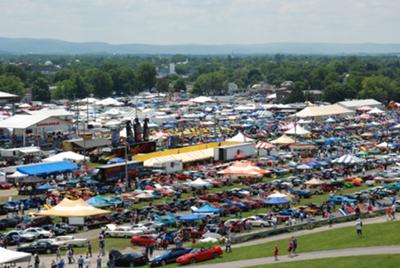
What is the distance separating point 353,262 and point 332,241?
17.3ft

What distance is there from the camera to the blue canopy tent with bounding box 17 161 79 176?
5884cm

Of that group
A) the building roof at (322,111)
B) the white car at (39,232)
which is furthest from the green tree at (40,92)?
the white car at (39,232)

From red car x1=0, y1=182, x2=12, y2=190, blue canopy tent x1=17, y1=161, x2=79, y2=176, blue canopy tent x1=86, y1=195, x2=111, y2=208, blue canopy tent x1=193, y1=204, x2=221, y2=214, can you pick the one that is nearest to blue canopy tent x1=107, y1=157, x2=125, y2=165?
blue canopy tent x1=17, y1=161, x2=79, y2=176

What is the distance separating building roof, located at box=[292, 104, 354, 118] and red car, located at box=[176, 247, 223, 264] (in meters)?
78.1

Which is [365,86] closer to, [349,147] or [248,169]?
[349,147]

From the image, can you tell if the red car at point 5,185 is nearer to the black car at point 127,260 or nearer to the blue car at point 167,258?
the black car at point 127,260

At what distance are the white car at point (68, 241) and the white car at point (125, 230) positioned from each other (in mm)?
2322

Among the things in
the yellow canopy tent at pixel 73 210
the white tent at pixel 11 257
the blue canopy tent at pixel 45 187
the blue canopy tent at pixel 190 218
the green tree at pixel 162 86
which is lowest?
the green tree at pixel 162 86

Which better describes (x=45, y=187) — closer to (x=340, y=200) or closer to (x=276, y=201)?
(x=276, y=201)

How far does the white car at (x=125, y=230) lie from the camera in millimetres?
Result: 40219

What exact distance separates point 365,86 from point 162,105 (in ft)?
140

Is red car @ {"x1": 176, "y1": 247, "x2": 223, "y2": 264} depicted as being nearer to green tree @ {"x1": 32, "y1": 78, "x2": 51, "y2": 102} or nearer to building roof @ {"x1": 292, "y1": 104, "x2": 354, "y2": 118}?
building roof @ {"x1": 292, "y1": 104, "x2": 354, "y2": 118}

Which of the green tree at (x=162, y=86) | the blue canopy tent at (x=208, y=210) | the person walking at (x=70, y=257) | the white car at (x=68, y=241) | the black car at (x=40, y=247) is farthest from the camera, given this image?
the green tree at (x=162, y=86)

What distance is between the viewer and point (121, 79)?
192500mm
